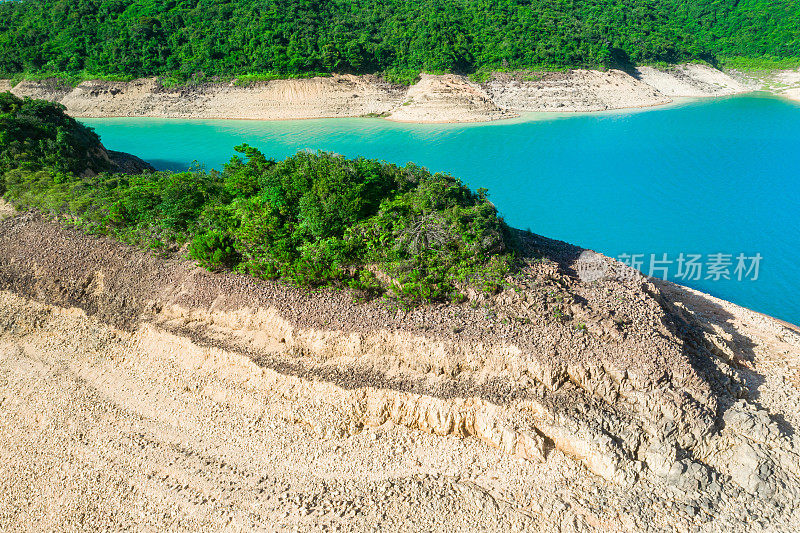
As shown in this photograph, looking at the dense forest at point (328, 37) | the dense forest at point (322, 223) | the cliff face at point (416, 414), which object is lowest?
the cliff face at point (416, 414)

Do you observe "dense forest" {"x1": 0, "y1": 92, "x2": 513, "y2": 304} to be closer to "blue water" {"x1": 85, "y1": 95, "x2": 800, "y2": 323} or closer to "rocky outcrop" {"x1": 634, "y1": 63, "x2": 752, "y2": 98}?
"blue water" {"x1": 85, "y1": 95, "x2": 800, "y2": 323}

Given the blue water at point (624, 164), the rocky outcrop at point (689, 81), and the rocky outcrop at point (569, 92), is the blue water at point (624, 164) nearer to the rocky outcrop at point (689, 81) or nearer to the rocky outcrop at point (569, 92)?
the rocky outcrop at point (569, 92)

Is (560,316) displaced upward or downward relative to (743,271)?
upward

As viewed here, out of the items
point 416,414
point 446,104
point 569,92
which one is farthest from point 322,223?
point 569,92

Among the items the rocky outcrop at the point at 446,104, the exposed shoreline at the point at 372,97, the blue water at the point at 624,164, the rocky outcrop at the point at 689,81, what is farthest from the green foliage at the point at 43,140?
the rocky outcrop at the point at 689,81

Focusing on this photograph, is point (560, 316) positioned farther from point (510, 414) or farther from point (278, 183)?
point (278, 183)

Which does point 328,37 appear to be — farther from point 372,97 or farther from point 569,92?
point 569,92

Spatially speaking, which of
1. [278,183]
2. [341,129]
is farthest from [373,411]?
[341,129]
